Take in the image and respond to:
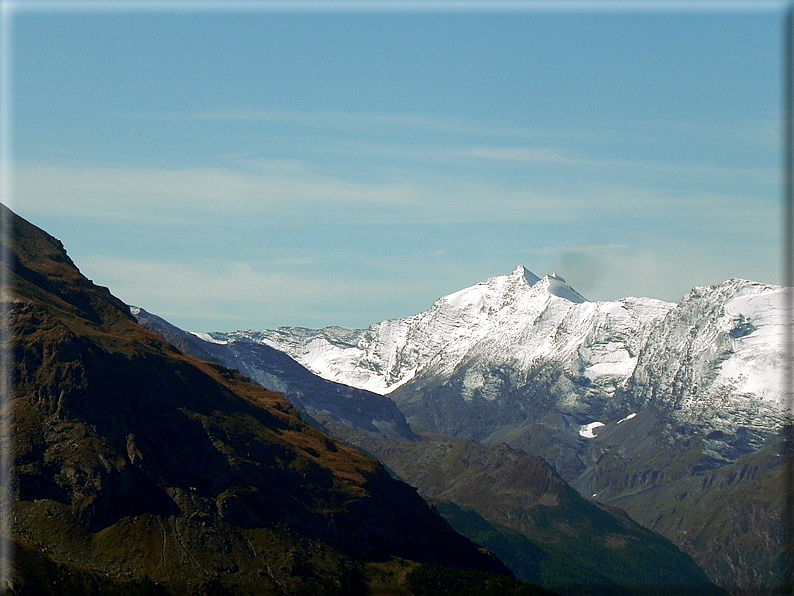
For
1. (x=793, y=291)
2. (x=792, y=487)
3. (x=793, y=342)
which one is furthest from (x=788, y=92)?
(x=792, y=487)

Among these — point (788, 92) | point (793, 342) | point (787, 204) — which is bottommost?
point (793, 342)

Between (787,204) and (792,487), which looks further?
(792,487)

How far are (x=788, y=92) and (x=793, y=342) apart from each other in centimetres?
3390

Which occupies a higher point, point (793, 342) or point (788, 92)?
point (788, 92)

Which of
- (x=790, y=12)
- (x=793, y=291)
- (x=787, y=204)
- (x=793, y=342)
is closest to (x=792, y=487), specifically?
(x=793, y=342)

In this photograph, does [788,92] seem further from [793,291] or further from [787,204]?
[793,291]

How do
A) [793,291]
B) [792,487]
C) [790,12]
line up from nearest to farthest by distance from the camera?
1. [790,12]
2. [793,291]
3. [792,487]

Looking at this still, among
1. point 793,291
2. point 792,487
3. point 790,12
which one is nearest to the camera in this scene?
point 790,12

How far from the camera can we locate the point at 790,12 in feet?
326

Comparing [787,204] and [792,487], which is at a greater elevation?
[787,204]

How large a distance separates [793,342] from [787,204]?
28788mm

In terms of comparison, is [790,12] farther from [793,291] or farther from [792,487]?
[792,487]

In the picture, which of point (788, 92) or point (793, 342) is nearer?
point (788, 92)

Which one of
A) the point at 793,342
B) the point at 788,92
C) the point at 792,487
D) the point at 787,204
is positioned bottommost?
the point at 792,487
